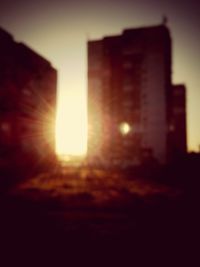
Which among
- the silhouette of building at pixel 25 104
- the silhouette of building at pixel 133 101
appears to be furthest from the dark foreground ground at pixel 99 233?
the silhouette of building at pixel 133 101

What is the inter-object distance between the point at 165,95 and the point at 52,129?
15802mm

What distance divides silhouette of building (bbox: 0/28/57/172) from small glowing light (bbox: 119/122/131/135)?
31.6 ft

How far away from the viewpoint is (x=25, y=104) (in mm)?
36844

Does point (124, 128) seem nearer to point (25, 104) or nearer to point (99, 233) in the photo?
point (25, 104)

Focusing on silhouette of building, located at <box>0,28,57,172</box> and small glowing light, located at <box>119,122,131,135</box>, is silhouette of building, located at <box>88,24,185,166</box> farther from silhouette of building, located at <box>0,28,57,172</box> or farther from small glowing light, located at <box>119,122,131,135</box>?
silhouette of building, located at <box>0,28,57,172</box>

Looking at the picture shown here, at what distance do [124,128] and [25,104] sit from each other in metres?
12.2

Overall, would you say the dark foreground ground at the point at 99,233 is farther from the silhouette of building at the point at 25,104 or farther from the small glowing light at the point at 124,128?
the small glowing light at the point at 124,128

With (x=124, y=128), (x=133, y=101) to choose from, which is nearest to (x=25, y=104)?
(x=124, y=128)

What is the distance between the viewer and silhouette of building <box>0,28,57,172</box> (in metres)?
32.2

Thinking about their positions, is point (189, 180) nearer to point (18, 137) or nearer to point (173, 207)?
point (173, 207)

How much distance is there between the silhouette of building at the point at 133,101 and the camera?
38.0 m

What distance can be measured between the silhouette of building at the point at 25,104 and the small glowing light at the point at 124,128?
9640 millimetres

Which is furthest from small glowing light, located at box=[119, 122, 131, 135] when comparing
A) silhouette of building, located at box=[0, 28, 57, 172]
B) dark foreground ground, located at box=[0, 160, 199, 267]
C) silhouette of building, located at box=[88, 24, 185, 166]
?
dark foreground ground, located at box=[0, 160, 199, 267]

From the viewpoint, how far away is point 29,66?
127 feet
